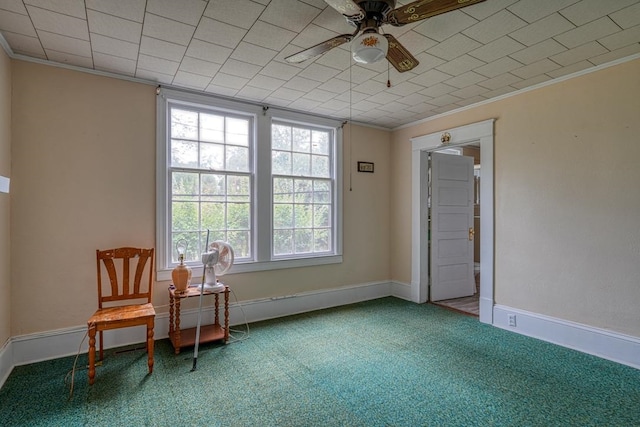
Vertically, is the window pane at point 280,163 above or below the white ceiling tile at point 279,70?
below

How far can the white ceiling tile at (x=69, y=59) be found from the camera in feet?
8.59

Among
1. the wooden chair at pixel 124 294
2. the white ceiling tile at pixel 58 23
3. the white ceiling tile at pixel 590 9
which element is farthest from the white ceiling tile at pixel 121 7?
the white ceiling tile at pixel 590 9

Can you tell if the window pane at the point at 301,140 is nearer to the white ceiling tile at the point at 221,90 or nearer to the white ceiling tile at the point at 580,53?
the white ceiling tile at the point at 221,90

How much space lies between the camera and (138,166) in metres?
3.17

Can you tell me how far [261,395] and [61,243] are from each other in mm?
2160

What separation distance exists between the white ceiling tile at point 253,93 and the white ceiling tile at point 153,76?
69 cm

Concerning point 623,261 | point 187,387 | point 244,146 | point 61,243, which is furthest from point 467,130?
point 61,243

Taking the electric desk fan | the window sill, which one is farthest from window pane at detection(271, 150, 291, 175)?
the electric desk fan

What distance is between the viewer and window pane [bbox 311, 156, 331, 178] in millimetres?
4328

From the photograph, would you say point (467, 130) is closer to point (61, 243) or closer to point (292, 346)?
point (292, 346)

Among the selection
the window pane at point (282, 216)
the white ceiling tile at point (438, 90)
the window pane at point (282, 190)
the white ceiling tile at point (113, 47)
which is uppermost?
the white ceiling tile at point (113, 47)

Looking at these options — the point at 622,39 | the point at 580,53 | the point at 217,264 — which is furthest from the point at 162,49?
the point at 622,39

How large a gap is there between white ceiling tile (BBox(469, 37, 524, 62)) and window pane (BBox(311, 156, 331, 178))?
2201mm

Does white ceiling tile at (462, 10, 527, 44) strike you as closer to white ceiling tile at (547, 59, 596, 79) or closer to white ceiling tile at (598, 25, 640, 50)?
white ceiling tile at (598, 25, 640, 50)
